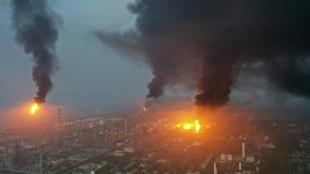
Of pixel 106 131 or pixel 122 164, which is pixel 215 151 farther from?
pixel 106 131

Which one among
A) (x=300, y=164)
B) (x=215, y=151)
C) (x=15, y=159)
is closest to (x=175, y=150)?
(x=215, y=151)

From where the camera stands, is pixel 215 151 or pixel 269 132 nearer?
pixel 215 151

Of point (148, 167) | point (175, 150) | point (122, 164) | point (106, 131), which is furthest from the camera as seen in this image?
point (106, 131)

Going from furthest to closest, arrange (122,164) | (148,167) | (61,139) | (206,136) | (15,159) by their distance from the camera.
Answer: (61,139), (206,136), (15,159), (122,164), (148,167)

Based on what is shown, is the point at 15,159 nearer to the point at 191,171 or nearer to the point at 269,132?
the point at 191,171

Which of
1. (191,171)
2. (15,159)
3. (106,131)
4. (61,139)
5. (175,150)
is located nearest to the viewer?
(191,171)

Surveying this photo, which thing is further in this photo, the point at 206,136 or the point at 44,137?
the point at 44,137

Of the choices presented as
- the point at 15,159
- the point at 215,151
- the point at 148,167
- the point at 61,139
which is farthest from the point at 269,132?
the point at 15,159

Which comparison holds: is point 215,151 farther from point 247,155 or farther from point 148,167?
point 148,167

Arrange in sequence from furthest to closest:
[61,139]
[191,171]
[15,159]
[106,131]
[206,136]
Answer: [106,131]
[61,139]
[206,136]
[15,159]
[191,171]
